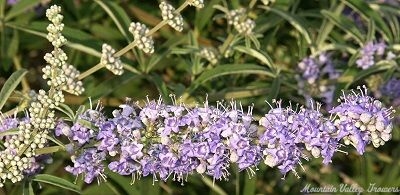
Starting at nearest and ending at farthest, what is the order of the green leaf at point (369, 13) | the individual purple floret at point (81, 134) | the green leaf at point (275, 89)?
1. the individual purple floret at point (81, 134)
2. the green leaf at point (275, 89)
3. the green leaf at point (369, 13)

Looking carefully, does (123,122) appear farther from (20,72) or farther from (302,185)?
(302,185)

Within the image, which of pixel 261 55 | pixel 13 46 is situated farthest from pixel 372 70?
pixel 13 46

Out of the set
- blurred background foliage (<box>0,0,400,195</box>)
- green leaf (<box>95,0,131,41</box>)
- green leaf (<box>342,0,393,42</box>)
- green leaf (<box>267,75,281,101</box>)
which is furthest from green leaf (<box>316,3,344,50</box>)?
green leaf (<box>95,0,131,41</box>)

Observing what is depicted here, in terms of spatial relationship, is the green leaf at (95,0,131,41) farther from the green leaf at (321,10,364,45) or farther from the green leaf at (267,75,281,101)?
the green leaf at (321,10,364,45)

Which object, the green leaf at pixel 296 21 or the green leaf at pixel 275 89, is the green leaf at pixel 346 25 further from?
the green leaf at pixel 275 89

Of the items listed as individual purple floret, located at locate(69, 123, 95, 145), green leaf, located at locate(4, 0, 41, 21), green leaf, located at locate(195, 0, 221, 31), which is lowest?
individual purple floret, located at locate(69, 123, 95, 145)

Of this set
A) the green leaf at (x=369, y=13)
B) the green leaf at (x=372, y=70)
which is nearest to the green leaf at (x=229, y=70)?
the green leaf at (x=372, y=70)
